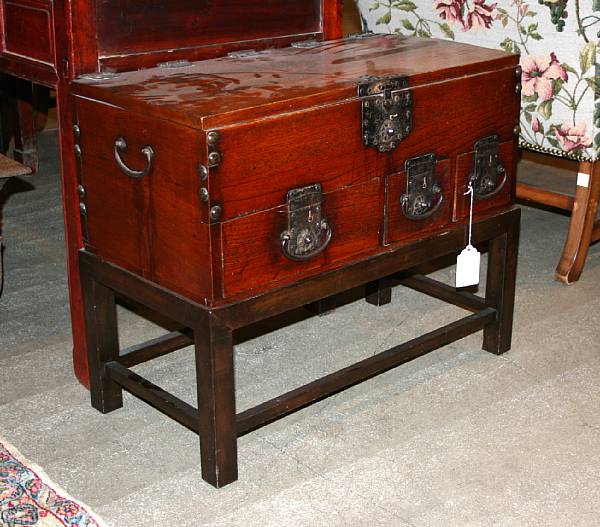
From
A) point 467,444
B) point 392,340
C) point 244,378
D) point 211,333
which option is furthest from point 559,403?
point 211,333

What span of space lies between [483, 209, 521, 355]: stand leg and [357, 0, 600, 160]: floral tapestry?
47cm

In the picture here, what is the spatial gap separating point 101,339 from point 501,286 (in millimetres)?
844

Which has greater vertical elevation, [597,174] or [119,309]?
[597,174]

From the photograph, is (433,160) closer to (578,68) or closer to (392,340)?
(392,340)

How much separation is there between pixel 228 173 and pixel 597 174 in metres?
1.34

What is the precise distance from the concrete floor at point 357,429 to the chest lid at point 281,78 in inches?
24.9

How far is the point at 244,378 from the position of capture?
2.19 m

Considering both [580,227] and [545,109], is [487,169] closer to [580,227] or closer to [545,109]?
[545,109]

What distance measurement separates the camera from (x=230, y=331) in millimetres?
1716

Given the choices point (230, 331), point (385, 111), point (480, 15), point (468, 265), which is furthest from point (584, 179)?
point (230, 331)

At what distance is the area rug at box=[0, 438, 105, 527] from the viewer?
1.69 metres

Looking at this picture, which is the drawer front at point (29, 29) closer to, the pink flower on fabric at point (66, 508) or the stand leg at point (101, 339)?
the stand leg at point (101, 339)

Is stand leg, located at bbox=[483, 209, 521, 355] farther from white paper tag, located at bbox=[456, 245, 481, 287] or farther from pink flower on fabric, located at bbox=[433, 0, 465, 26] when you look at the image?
pink flower on fabric, located at bbox=[433, 0, 465, 26]

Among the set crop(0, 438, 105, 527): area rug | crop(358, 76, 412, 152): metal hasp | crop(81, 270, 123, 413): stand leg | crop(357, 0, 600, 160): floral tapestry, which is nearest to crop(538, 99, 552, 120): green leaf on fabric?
crop(357, 0, 600, 160): floral tapestry
